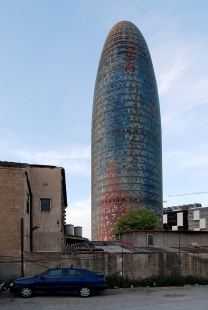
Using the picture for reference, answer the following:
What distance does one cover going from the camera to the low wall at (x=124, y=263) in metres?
20.0

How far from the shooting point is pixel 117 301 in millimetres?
15492

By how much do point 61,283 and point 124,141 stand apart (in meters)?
117

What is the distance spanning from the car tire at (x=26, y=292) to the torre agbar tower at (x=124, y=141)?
112411 millimetres

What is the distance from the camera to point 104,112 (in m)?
137

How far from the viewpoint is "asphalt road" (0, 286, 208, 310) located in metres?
A: 13.9

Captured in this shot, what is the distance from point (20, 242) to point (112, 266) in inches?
210

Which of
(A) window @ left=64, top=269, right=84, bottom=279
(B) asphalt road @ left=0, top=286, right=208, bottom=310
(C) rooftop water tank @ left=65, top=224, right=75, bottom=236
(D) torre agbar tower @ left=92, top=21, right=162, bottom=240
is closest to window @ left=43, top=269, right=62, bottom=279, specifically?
(A) window @ left=64, top=269, right=84, bottom=279

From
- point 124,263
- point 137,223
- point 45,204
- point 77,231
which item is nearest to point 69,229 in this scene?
point 77,231

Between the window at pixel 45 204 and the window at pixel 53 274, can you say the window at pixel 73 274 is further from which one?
the window at pixel 45 204

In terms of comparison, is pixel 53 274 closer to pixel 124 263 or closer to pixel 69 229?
pixel 124 263

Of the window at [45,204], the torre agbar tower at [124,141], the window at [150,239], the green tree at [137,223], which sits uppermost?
the torre agbar tower at [124,141]

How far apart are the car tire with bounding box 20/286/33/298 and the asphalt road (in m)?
0.23

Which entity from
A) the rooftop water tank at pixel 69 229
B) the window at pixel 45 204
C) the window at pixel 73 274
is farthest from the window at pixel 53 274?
the rooftop water tank at pixel 69 229

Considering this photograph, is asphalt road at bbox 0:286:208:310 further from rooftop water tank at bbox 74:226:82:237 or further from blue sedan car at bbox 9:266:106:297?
rooftop water tank at bbox 74:226:82:237
